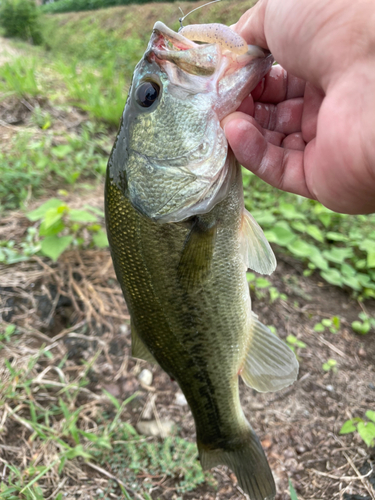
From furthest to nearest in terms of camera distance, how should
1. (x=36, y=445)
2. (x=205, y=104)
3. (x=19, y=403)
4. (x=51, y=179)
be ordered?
1. (x=51, y=179)
2. (x=19, y=403)
3. (x=36, y=445)
4. (x=205, y=104)

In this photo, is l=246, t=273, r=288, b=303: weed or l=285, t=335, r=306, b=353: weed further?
l=246, t=273, r=288, b=303: weed

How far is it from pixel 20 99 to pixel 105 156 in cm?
188

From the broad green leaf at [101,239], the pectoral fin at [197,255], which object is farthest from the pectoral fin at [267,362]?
the broad green leaf at [101,239]

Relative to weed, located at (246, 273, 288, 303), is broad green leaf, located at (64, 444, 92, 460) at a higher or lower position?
lower

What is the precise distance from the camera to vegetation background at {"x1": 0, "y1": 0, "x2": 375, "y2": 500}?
189 centimetres

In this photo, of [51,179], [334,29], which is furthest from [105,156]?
[334,29]

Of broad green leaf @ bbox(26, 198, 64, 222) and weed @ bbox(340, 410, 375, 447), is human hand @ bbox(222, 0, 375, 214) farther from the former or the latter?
broad green leaf @ bbox(26, 198, 64, 222)

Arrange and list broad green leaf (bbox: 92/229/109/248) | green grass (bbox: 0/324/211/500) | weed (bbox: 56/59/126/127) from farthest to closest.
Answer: weed (bbox: 56/59/126/127), broad green leaf (bbox: 92/229/109/248), green grass (bbox: 0/324/211/500)

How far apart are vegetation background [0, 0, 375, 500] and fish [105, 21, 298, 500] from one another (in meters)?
0.51

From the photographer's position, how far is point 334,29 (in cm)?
106

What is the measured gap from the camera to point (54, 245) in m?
2.59

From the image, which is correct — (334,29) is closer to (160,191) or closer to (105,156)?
(160,191)

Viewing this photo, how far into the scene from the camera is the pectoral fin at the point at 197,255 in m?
1.40

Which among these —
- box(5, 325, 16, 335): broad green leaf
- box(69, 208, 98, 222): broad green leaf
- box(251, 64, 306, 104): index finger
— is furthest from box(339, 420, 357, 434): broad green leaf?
box(5, 325, 16, 335): broad green leaf
